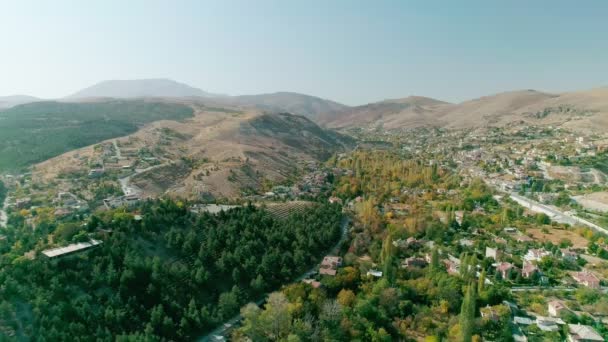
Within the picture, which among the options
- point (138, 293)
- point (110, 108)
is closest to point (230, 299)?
point (138, 293)

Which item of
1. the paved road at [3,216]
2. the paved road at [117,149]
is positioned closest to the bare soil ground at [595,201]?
the paved road at [3,216]

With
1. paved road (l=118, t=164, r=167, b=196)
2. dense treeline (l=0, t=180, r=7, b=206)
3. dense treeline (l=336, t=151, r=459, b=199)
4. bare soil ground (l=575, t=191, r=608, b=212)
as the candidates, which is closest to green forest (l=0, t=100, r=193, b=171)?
dense treeline (l=0, t=180, r=7, b=206)

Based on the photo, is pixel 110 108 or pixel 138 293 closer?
pixel 138 293

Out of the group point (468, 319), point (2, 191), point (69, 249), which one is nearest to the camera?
point (468, 319)

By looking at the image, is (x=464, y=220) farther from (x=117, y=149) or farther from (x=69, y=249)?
(x=117, y=149)

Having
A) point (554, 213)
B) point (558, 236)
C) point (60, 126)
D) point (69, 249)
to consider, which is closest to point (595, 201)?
point (554, 213)

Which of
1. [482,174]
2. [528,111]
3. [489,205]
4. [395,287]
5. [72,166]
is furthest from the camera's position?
[528,111]

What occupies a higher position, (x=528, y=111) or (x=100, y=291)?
(x=528, y=111)

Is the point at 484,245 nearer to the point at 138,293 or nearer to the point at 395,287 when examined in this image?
the point at 395,287
